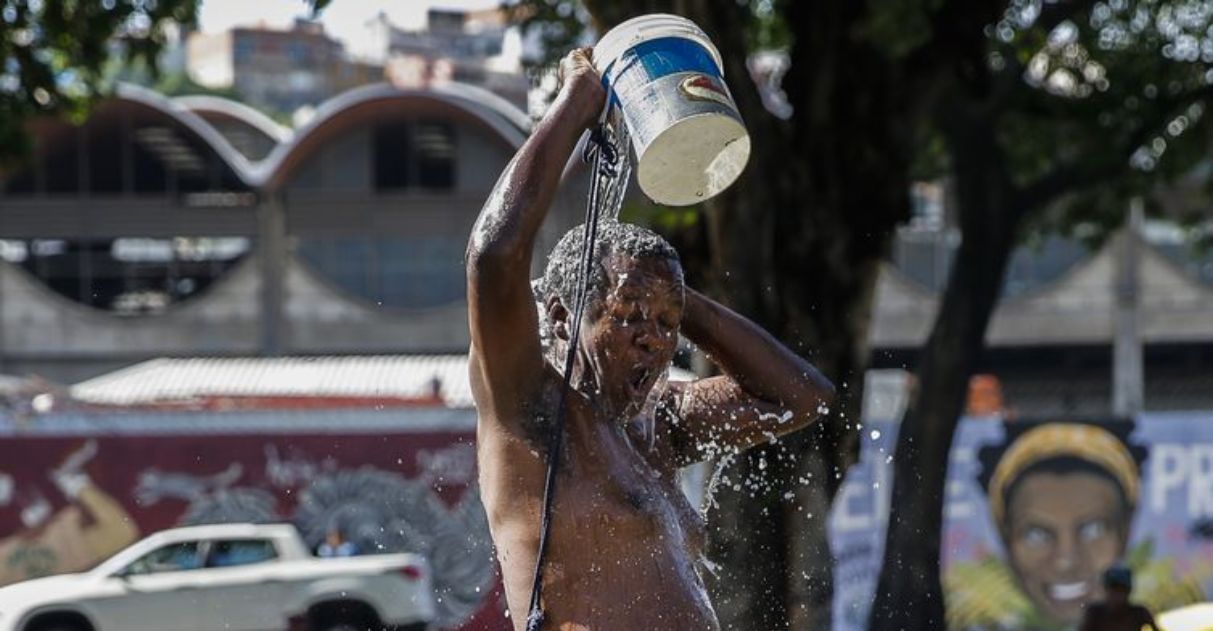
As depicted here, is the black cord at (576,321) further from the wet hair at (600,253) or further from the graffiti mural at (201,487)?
the graffiti mural at (201,487)

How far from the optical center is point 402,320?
35.4 meters

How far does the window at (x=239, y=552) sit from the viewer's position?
13.7 metres

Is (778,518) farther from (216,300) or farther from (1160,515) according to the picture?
(216,300)

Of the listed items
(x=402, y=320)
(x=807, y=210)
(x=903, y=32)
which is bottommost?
(x=402, y=320)

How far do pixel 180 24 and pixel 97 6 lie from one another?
2.14ft

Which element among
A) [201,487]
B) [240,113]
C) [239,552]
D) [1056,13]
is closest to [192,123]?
[240,113]

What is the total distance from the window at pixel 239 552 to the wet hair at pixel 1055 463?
14.8 feet

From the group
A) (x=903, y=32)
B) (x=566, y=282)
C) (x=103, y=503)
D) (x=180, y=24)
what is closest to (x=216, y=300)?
(x=103, y=503)

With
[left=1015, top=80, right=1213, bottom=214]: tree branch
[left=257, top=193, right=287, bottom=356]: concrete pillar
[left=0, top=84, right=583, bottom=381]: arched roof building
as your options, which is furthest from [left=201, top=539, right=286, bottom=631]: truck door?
[left=257, top=193, right=287, bottom=356]: concrete pillar

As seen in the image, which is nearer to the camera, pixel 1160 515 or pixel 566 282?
pixel 566 282

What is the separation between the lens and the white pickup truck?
13258 mm

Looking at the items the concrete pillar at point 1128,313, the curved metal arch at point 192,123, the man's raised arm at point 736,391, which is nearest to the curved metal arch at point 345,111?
the curved metal arch at point 192,123

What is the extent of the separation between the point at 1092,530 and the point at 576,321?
12.0m

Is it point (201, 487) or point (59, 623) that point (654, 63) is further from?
point (201, 487)
